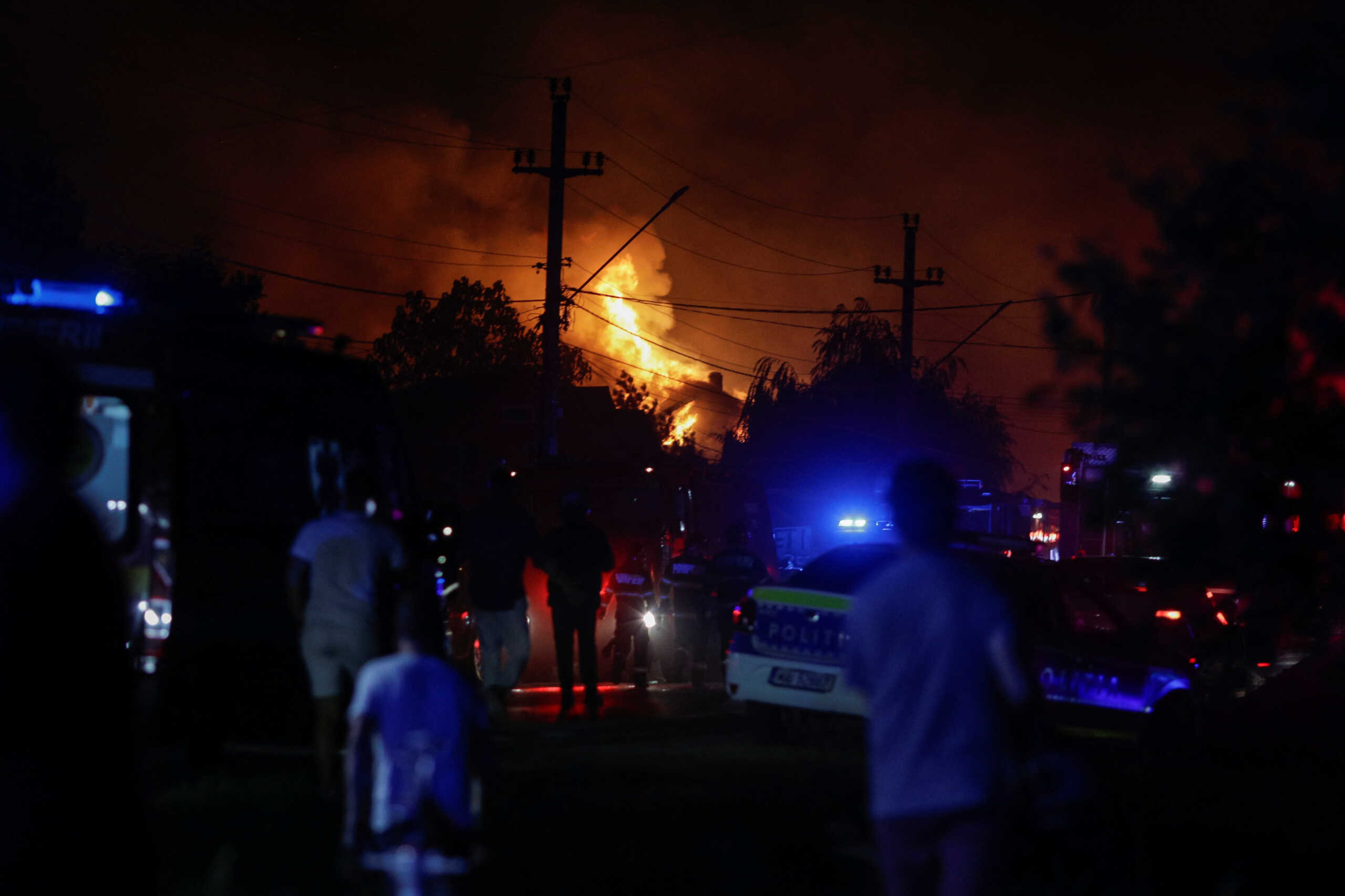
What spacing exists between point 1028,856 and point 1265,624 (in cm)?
424

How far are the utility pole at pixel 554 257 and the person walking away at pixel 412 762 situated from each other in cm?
2095

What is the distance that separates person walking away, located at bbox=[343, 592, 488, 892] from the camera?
522 cm

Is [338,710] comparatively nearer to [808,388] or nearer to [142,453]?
[142,453]

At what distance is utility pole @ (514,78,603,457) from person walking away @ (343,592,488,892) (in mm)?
20947

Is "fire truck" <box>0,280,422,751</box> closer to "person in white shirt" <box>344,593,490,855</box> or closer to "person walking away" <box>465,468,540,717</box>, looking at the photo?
"person walking away" <box>465,468,540,717</box>

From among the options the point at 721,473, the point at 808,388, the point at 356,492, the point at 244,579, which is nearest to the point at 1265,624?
the point at 356,492

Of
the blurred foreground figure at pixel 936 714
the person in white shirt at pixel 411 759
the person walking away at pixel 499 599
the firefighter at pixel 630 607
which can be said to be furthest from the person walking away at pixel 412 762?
the firefighter at pixel 630 607

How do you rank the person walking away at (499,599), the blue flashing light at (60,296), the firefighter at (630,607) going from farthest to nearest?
the firefighter at (630,607)
the person walking away at (499,599)
the blue flashing light at (60,296)

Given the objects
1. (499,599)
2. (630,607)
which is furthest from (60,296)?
(630,607)

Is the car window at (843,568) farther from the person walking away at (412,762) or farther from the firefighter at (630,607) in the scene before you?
the person walking away at (412,762)

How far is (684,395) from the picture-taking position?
101000 millimetres

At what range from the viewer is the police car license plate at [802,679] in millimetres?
11055

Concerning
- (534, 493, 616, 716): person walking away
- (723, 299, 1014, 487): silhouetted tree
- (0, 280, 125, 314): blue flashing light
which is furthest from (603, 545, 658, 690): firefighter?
(723, 299, 1014, 487): silhouetted tree

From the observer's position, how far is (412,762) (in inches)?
208
